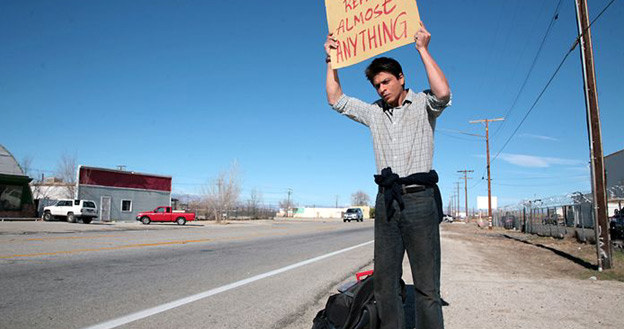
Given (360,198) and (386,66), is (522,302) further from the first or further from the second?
(360,198)

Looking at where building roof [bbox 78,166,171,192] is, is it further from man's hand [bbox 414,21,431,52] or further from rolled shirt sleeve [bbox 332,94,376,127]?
man's hand [bbox 414,21,431,52]

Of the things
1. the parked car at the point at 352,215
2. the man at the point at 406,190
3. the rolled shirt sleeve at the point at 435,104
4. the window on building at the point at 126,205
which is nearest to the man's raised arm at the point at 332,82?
the man at the point at 406,190

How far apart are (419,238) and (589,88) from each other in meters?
9.78

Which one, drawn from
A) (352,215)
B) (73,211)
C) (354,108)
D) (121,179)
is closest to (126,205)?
(121,179)

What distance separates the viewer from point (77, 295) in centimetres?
502

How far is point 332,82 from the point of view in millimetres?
3080

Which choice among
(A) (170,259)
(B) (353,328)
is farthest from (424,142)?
(A) (170,259)

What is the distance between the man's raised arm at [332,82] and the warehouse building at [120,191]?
39.7 m

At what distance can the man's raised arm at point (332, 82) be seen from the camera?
305 cm

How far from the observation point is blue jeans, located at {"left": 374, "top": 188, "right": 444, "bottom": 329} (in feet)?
8.04

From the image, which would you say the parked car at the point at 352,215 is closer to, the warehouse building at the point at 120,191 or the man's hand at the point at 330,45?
the warehouse building at the point at 120,191

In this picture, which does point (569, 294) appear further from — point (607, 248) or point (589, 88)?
point (589, 88)

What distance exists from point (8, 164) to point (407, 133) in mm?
40859

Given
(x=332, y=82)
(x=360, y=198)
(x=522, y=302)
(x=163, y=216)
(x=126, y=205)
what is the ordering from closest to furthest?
(x=332, y=82) → (x=522, y=302) → (x=163, y=216) → (x=126, y=205) → (x=360, y=198)
